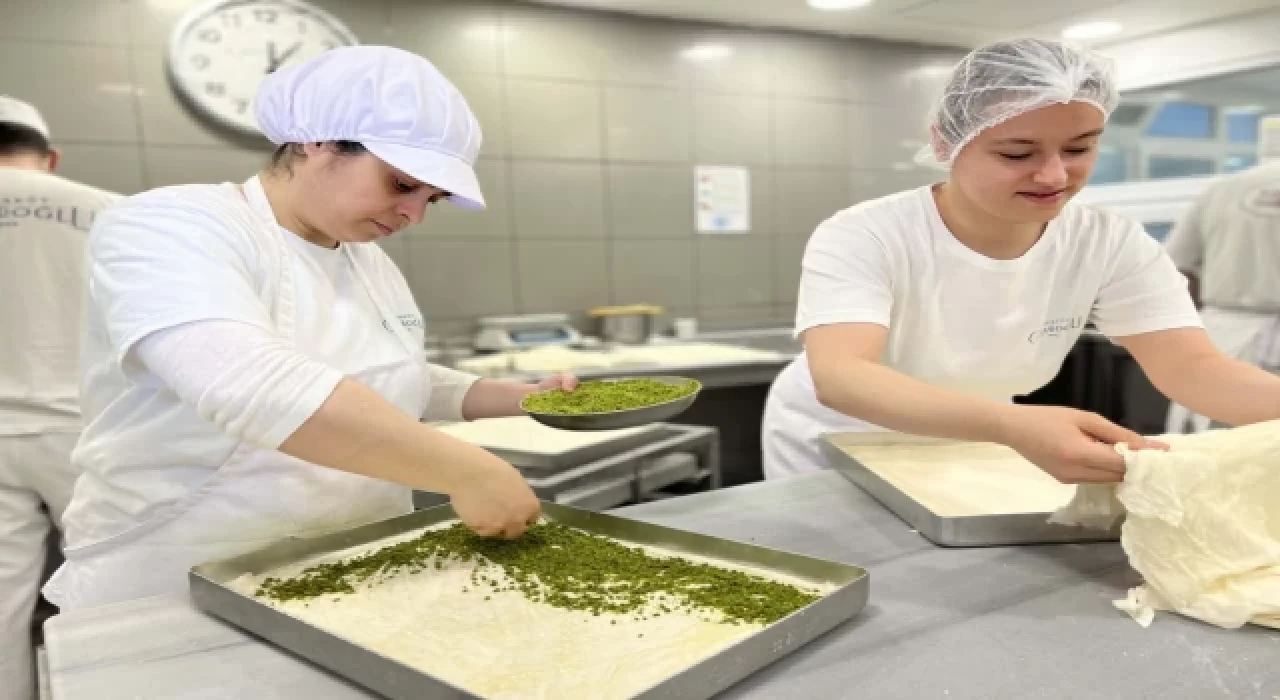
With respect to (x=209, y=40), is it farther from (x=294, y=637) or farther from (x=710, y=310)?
(x=294, y=637)

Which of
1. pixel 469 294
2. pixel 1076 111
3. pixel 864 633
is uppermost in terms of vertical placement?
pixel 1076 111

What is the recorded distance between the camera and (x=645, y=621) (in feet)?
3.14

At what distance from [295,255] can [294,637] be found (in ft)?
1.81

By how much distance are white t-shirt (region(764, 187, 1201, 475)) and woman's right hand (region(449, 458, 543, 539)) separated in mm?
630

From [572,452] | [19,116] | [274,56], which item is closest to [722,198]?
[274,56]

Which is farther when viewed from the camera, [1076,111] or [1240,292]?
[1240,292]

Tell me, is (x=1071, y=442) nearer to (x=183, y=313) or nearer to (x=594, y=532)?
(x=594, y=532)

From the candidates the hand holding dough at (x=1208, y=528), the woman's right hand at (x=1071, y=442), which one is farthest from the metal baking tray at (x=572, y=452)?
the hand holding dough at (x=1208, y=528)

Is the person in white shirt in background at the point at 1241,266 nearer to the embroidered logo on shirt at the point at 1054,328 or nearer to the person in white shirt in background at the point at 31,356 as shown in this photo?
the embroidered logo on shirt at the point at 1054,328

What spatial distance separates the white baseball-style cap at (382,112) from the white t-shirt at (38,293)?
1.33 m

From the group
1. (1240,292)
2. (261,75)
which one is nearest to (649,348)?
(261,75)

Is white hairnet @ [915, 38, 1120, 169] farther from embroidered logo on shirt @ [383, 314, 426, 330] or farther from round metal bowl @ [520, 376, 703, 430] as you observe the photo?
embroidered logo on shirt @ [383, 314, 426, 330]

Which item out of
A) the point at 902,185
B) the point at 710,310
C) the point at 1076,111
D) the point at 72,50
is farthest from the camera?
the point at 902,185

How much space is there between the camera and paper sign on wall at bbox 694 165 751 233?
13.9 feet
